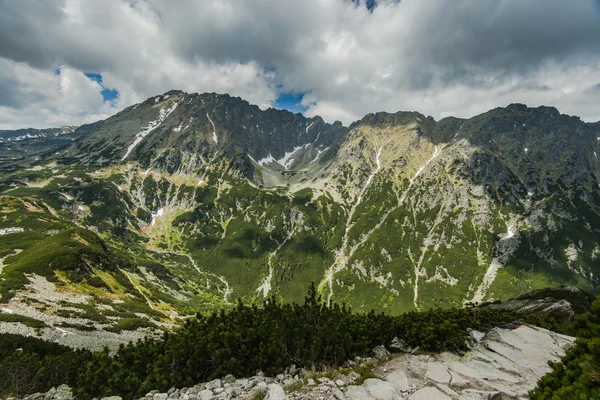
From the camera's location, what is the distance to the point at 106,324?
7988 centimetres

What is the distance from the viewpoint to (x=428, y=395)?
17844 millimetres

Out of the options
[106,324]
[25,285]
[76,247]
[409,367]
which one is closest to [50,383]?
[106,324]

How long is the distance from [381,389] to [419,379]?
6.06 meters

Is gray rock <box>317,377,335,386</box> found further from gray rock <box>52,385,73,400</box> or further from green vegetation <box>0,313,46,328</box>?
green vegetation <box>0,313,46,328</box>

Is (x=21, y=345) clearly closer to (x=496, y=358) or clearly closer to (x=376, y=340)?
(x=376, y=340)

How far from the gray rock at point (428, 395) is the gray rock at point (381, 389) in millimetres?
963

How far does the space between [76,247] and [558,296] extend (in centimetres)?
18140

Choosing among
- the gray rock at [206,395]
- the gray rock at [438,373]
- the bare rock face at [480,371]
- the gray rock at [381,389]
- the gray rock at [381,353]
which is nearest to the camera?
the gray rock at [381,389]

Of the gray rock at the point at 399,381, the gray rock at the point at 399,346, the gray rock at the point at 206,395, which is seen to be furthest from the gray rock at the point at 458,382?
the gray rock at the point at 206,395

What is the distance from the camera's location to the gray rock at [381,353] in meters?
29.0

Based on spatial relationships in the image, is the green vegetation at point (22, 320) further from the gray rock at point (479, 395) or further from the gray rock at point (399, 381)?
the gray rock at point (479, 395)

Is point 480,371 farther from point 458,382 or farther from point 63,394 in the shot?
point 63,394

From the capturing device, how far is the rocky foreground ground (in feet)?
58.9

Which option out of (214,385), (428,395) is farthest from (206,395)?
(428,395)
